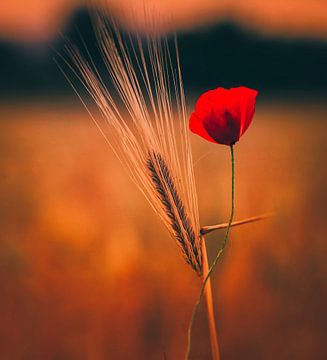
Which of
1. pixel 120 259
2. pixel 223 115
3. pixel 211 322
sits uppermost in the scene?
pixel 223 115

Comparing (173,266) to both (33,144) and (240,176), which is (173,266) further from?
(33,144)

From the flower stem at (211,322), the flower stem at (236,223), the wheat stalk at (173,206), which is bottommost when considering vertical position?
the flower stem at (211,322)

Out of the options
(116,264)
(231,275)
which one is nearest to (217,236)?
(231,275)

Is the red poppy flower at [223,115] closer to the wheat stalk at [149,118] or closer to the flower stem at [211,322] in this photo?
the wheat stalk at [149,118]

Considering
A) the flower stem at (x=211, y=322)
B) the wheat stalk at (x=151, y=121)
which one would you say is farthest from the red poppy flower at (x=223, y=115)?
the flower stem at (x=211, y=322)

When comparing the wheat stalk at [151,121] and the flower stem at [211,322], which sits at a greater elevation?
the wheat stalk at [151,121]

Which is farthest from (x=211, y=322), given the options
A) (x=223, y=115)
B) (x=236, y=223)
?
(x=223, y=115)

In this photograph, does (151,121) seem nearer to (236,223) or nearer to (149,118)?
(149,118)

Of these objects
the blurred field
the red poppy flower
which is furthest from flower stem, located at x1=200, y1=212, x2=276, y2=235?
the red poppy flower
